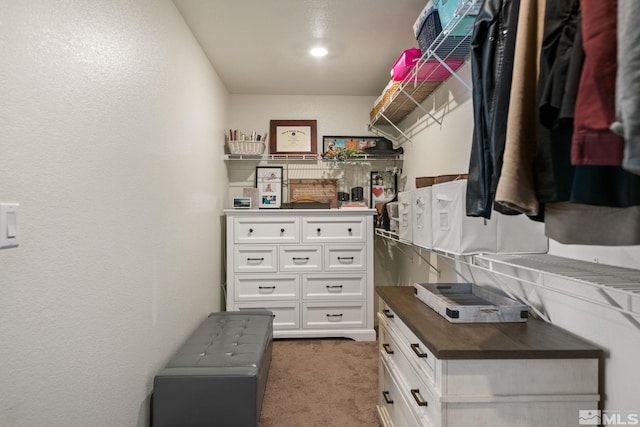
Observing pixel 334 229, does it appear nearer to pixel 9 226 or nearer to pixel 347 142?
pixel 347 142

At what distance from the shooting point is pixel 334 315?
3121mm

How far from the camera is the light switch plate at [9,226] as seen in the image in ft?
2.80

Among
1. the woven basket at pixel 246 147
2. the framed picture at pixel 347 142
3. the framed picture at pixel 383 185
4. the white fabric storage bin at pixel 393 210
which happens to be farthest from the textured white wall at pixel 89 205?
the framed picture at pixel 383 185

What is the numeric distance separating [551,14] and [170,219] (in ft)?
6.28

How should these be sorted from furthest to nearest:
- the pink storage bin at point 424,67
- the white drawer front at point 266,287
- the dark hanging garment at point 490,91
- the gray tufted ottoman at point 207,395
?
the white drawer front at point 266,287 < the pink storage bin at point 424,67 < the gray tufted ottoman at point 207,395 < the dark hanging garment at point 490,91

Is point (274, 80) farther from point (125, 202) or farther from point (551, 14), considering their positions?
point (551, 14)

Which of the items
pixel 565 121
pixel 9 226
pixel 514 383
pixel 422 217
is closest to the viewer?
pixel 565 121

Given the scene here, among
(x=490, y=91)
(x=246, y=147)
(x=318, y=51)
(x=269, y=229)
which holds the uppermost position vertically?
(x=318, y=51)

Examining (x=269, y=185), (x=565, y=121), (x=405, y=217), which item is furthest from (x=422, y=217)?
(x=269, y=185)

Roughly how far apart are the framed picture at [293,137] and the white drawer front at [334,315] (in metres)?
1.61

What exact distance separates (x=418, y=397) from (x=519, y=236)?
2.51ft

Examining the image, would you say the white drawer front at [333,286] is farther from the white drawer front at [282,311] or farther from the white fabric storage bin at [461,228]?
the white fabric storage bin at [461,228]

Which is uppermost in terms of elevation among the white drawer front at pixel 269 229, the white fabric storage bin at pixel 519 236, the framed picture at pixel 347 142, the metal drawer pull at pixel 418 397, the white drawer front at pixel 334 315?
the framed picture at pixel 347 142

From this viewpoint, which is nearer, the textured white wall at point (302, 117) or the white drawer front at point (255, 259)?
the white drawer front at point (255, 259)
